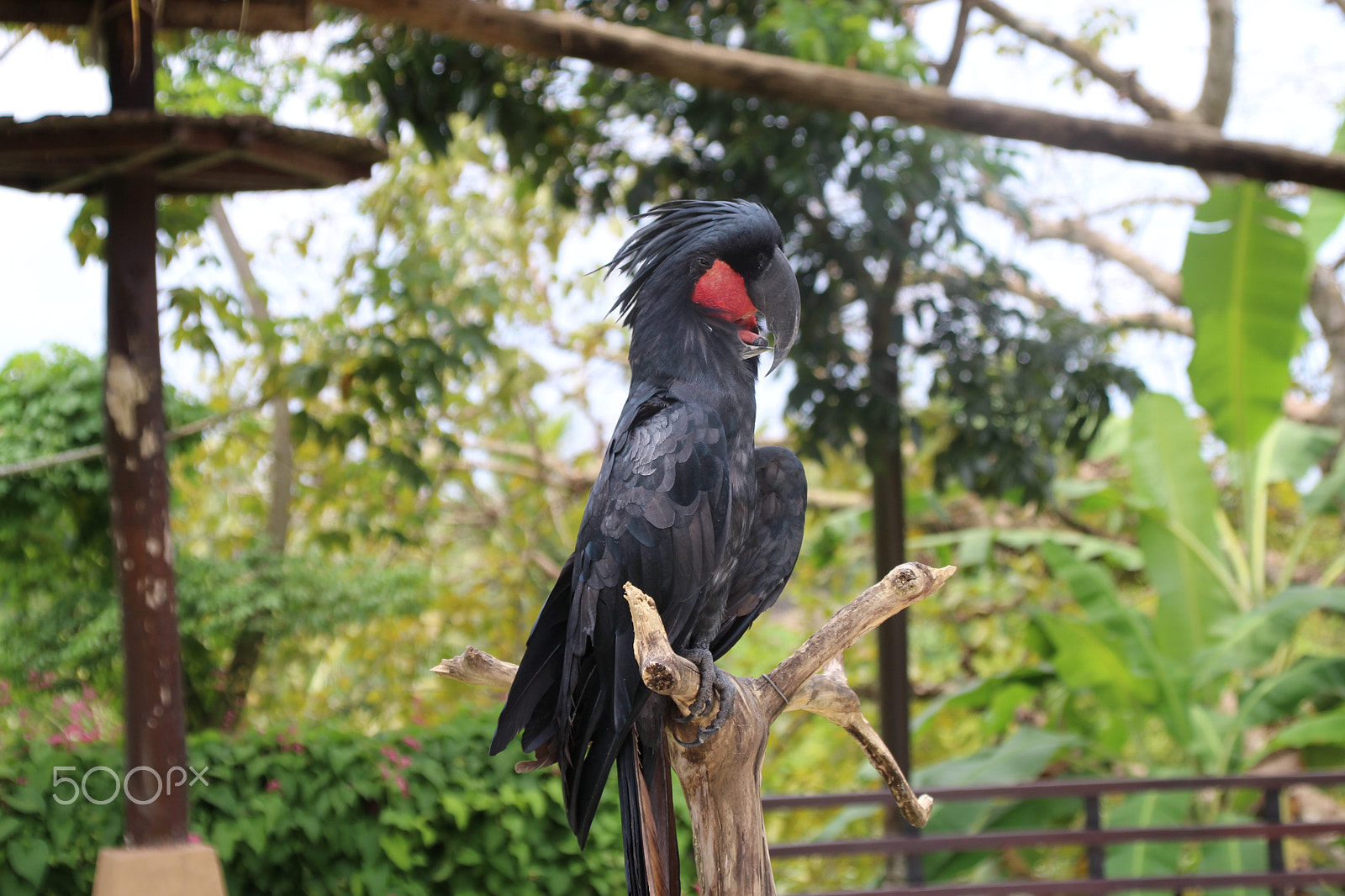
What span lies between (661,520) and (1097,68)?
4.74 metres

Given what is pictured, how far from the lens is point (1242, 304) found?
3914 millimetres

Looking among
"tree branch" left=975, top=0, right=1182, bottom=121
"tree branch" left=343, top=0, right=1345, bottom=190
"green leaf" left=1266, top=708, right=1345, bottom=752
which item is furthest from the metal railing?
"tree branch" left=975, top=0, right=1182, bottom=121

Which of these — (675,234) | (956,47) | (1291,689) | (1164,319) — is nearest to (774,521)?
(675,234)

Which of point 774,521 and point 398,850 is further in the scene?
point 398,850

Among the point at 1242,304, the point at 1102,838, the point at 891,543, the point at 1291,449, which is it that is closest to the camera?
the point at 1102,838

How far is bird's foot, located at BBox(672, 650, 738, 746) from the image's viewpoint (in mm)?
1316

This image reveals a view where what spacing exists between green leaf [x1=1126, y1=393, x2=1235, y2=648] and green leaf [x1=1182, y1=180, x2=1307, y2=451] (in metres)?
0.21

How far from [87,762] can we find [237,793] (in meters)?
0.33

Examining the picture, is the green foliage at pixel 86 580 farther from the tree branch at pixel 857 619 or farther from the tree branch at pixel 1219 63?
the tree branch at pixel 1219 63

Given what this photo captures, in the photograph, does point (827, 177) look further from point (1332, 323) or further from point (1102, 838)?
point (1332, 323)

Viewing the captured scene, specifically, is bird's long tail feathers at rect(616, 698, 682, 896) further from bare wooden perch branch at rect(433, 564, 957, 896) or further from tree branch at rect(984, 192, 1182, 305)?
tree branch at rect(984, 192, 1182, 305)

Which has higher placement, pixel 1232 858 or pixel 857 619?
pixel 857 619

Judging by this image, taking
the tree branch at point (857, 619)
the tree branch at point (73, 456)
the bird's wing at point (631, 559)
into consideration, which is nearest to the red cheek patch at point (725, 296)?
the bird's wing at point (631, 559)

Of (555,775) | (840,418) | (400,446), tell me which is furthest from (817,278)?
(555,775)
